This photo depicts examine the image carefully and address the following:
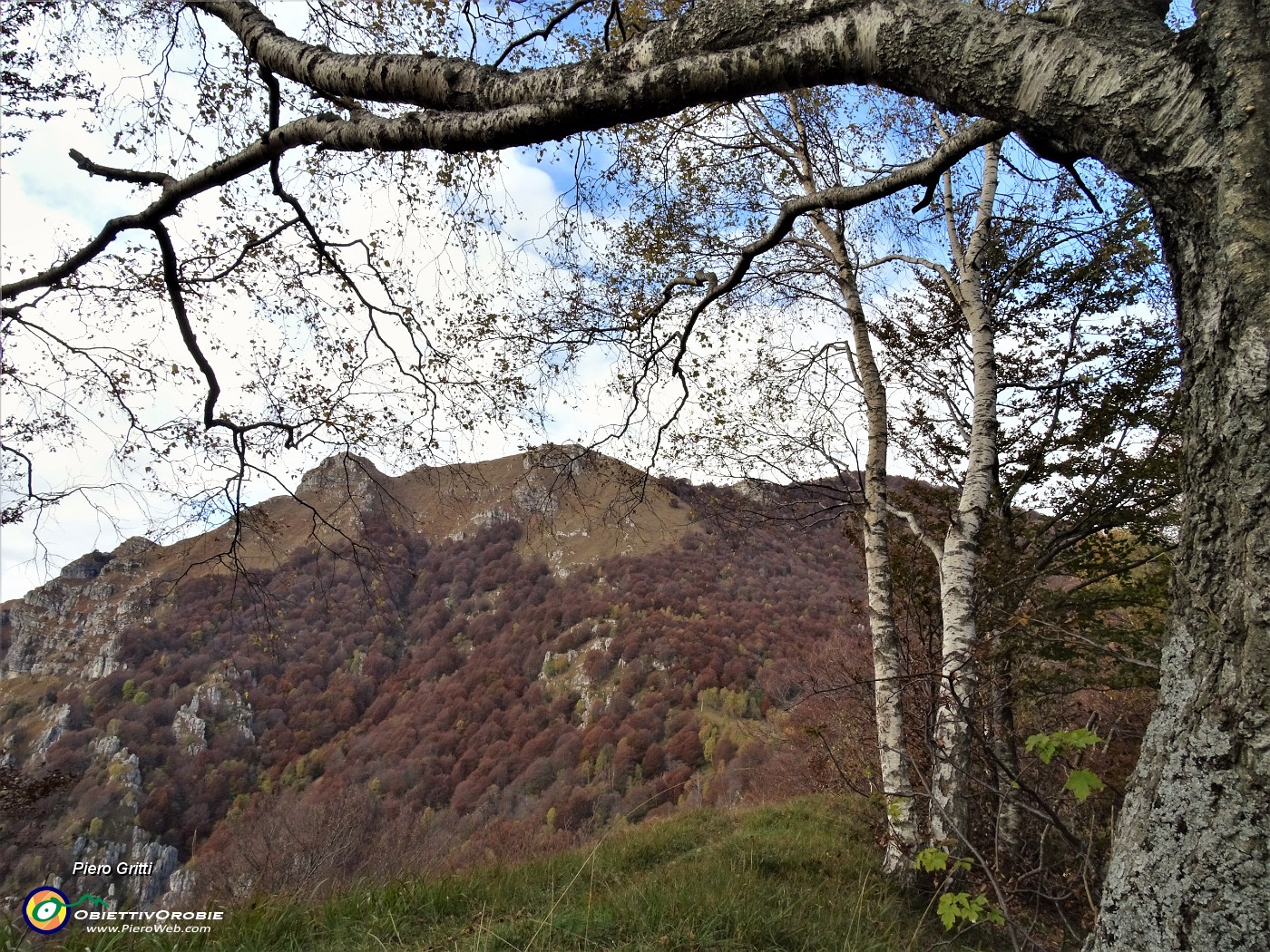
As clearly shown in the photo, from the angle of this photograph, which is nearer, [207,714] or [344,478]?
[344,478]

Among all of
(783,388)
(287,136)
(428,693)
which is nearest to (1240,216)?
(287,136)

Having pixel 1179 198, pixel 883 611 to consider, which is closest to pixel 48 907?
pixel 1179 198

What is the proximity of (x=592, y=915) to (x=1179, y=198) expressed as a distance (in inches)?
145

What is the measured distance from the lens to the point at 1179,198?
1.33 meters

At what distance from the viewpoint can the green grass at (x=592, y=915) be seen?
2.94 meters

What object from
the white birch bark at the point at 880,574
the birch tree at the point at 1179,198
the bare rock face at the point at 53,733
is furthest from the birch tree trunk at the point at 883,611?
the bare rock face at the point at 53,733

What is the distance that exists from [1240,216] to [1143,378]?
6575 mm

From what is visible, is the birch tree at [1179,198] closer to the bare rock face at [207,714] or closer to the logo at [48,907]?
the logo at [48,907]

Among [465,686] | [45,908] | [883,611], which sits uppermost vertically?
[883,611]

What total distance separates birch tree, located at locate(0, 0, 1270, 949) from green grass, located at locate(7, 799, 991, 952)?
2.25 m

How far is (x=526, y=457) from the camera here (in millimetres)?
5332

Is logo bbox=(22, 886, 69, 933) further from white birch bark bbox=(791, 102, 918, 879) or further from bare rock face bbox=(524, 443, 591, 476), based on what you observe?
white birch bark bbox=(791, 102, 918, 879)

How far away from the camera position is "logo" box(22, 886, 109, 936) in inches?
126

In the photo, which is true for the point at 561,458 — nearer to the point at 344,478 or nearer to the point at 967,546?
the point at 344,478
